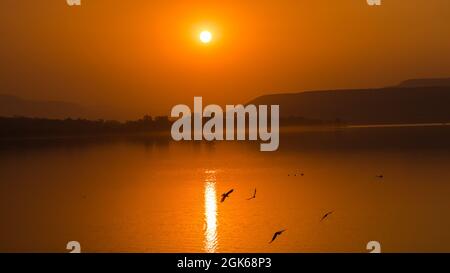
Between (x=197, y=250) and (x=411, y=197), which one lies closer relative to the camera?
(x=197, y=250)

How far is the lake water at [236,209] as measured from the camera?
25.5 m

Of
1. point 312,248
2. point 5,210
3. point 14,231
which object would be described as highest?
point 5,210

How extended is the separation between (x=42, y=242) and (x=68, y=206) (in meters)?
11.5

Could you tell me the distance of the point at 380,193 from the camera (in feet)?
129

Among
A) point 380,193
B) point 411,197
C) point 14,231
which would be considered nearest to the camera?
point 14,231

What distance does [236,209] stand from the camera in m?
35.1

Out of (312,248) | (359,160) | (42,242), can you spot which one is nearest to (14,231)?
(42,242)

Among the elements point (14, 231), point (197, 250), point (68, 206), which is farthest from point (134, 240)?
point (68, 206)

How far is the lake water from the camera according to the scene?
25516 millimetres
